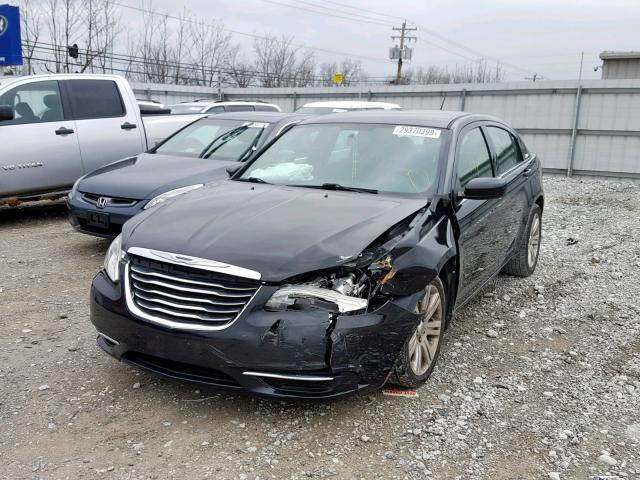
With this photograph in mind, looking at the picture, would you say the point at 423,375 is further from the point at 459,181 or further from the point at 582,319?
the point at 582,319

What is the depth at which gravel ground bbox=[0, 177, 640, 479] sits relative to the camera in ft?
9.53

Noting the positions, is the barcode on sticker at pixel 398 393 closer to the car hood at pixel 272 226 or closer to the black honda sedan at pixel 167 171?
the car hood at pixel 272 226

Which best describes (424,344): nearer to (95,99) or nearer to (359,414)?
(359,414)

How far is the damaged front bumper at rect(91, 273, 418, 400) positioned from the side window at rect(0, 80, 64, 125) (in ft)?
18.8

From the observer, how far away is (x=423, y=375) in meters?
3.62

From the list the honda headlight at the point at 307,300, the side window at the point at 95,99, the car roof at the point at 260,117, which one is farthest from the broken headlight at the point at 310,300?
the side window at the point at 95,99

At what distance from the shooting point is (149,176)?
6.50m

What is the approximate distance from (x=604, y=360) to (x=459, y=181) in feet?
5.23

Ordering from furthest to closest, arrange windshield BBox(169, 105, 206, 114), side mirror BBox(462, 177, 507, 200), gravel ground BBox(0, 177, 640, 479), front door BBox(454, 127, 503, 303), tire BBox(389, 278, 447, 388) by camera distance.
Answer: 1. windshield BBox(169, 105, 206, 114)
2. front door BBox(454, 127, 503, 303)
3. side mirror BBox(462, 177, 507, 200)
4. tire BBox(389, 278, 447, 388)
5. gravel ground BBox(0, 177, 640, 479)

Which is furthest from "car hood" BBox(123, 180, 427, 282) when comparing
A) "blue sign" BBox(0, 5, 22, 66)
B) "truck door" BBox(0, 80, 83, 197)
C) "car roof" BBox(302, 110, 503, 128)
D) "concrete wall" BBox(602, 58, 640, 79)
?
"concrete wall" BBox(602, 58, 640, 79)

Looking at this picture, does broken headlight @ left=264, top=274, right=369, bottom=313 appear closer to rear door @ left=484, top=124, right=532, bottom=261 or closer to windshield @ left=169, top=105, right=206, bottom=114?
rear door @ left=484, top=124, right=532, bottom=261

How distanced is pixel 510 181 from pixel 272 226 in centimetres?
256

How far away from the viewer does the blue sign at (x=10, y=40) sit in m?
11.0

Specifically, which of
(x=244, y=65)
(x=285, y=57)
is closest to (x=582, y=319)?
(x=244, y=65)
